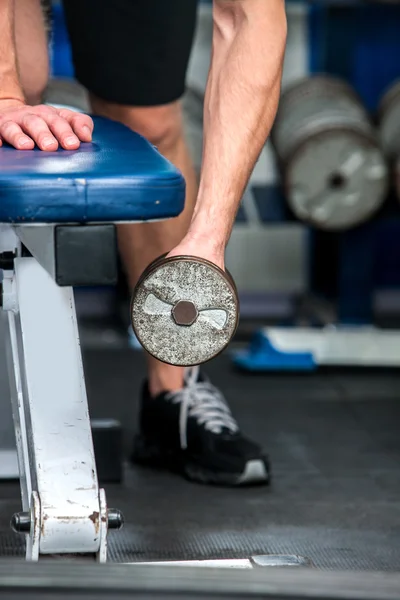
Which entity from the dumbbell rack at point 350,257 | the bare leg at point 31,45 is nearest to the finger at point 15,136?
the bare leg at point 31,45

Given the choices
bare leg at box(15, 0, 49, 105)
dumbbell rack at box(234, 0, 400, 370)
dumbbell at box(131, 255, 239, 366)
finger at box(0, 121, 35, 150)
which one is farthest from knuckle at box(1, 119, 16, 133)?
dumbbell rack at box(234, 0, 400, 370)

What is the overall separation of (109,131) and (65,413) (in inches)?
13.6

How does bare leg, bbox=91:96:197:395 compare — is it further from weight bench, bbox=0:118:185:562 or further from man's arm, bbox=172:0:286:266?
weight bench, bbox=0:118:185:562

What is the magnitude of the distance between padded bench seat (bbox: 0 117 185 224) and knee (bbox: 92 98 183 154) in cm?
64

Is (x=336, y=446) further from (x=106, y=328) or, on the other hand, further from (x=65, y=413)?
(x=106, y=328)

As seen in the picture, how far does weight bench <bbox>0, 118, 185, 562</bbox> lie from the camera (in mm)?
1083

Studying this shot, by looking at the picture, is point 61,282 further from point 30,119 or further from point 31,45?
point 31,45

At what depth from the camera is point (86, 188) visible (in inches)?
42.4

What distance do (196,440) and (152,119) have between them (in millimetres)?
520

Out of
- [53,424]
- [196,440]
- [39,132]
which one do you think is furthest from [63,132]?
[196,440]

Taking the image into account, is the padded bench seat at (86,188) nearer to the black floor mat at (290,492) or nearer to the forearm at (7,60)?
the forearm at (7,60)

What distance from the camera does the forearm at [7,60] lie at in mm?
1365

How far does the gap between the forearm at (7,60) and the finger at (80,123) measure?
4.4 inches

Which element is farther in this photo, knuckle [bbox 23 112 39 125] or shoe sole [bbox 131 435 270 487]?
shoe sole [bbox 131 435 270 487]
